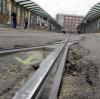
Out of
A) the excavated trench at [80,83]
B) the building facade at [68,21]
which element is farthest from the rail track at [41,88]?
the building facade at [68,21]

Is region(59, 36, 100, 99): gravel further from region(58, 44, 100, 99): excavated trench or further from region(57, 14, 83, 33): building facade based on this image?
region(57, 14, 83, 33): building facade

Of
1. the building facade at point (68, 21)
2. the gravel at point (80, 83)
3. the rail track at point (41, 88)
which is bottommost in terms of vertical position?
the building facade at point (68, 21)

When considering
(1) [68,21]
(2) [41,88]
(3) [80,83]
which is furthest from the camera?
(1) [68,21]

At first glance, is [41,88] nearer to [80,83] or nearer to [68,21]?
[80,83]

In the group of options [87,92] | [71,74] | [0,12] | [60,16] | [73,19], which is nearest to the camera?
[87,92]

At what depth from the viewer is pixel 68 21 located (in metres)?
140

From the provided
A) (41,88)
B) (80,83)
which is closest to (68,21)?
(80,83)

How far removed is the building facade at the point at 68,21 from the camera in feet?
447

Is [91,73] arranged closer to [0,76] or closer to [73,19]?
[0,76]

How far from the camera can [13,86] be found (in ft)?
10.8

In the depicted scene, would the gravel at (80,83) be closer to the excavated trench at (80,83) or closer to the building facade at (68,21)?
the excavated trench at (80,83)

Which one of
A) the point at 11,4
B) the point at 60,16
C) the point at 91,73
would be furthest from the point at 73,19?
the point at 91,73

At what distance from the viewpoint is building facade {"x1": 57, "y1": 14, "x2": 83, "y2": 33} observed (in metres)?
136

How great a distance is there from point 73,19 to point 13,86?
478ft
